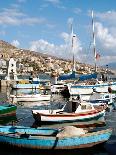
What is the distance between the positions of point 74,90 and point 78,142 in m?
51.1

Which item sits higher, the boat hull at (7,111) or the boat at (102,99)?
the boat at (102,99)

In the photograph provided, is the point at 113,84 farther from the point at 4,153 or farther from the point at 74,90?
the point at 4,153

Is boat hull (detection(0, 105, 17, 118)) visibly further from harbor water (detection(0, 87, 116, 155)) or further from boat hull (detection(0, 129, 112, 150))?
boat hull (detection(0, 129, 112, 150))

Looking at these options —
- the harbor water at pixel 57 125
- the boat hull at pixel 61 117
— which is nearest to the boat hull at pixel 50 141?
the harbor water at pixel 57 125

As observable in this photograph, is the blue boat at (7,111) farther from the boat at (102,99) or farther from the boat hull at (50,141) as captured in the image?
the boat at (102,99)

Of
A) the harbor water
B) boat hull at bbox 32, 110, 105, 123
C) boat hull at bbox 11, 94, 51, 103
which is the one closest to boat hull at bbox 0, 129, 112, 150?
the harbor water

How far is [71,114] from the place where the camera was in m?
40.6

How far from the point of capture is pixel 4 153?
29.4 meters

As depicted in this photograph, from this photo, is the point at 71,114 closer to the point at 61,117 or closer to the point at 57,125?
the point at 61,117

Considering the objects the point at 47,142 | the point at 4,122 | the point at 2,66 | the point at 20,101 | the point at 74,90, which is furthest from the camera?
the point at 2,66

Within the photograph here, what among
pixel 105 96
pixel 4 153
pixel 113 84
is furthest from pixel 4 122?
pixel 113 84

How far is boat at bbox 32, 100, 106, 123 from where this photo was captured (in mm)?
40375

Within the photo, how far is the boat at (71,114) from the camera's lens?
40.4 metres

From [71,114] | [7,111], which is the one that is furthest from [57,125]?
[7,111]
